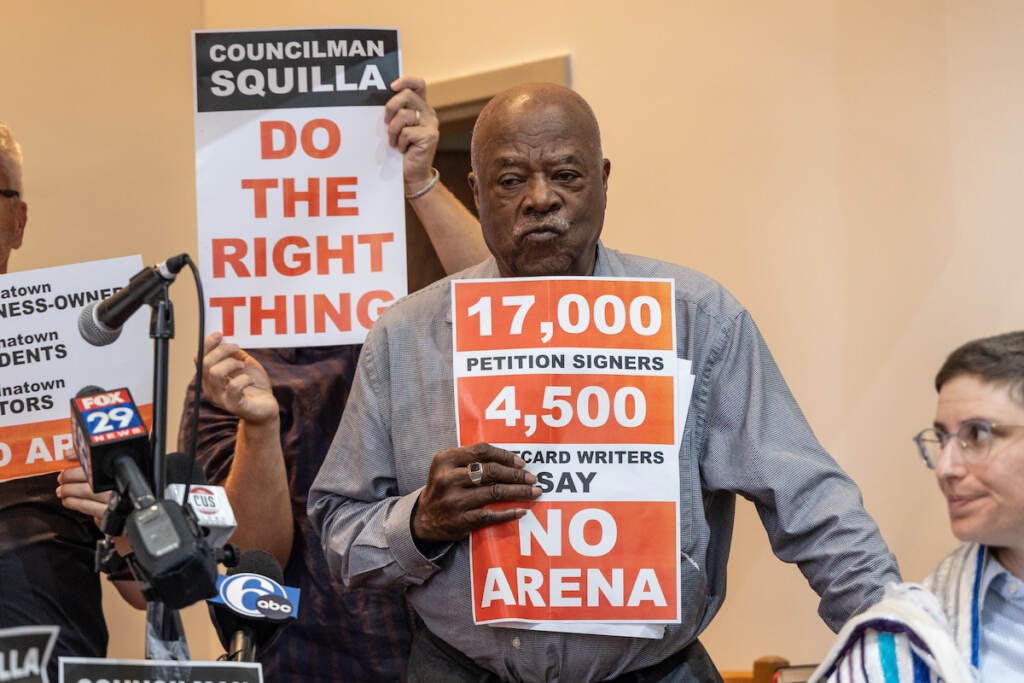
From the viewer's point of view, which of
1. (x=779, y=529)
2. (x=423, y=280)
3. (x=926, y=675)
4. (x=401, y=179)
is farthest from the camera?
(x=423, y=280)

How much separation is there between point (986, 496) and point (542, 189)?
805 mm

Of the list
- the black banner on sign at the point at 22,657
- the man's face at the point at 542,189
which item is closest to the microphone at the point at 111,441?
the black banner on sign at the point at 22,657

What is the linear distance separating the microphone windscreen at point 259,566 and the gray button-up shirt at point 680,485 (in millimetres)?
279

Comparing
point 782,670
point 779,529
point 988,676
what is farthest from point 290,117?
point 988,676

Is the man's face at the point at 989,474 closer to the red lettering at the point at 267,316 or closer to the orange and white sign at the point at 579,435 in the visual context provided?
the orange and white sign at the point at 579,435

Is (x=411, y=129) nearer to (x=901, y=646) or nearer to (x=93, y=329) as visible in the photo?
(x=93, y=329)

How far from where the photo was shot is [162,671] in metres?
1.53

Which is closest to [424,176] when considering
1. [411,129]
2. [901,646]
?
[411,129]

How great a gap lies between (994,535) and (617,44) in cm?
239

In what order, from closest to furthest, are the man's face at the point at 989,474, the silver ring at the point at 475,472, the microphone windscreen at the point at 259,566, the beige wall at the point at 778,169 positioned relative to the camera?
1. the man's face at the point at 989,474
2. the microphone windscreen at the point at 259,566
3. the silver ring at the point at 475,472
4. the beige wall at the point at 778,169

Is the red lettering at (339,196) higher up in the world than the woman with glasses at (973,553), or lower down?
higher up

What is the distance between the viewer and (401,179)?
260 cm

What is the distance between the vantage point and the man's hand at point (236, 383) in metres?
2.35

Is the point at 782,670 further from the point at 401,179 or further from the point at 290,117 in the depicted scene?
the point at 290,117
